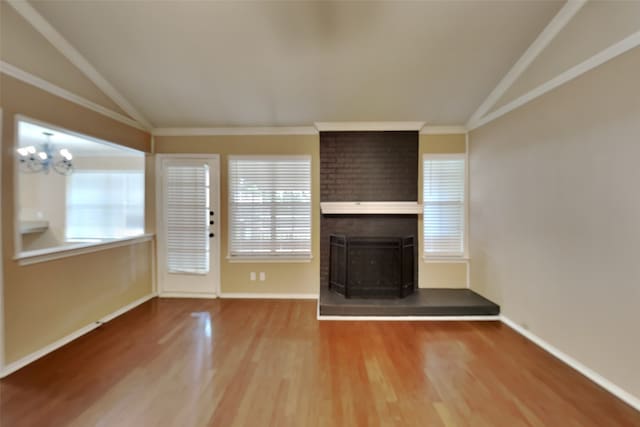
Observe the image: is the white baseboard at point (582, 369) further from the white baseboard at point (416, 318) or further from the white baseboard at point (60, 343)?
the white baseboard at point (60, 343)

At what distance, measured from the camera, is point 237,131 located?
3914mm

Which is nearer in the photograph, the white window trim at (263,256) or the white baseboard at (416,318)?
the white baseboard at (416,318)

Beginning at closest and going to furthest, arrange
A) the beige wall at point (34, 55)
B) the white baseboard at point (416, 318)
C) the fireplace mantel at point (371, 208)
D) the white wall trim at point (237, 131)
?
the beige wall at point (34, 55), the white baseboard at point (416, 318), the fireplace mantel at point (371, 208), the white wall trim at point (237, 131)

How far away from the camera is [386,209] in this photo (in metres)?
3.72

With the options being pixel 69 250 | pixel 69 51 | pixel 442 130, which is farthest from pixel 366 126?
pixel 69 250

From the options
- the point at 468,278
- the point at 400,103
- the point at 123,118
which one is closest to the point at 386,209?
the point at 400,103

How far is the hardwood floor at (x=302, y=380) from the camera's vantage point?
173 cm

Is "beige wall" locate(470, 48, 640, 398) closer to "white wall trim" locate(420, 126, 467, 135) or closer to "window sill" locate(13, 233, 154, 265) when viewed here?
"white wall trim" locate(420, 126, 467, 135)

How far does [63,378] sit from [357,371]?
2364 mm

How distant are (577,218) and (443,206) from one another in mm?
1735

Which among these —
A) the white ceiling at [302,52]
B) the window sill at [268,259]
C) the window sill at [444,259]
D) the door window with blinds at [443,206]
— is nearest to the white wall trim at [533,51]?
the white ceiling at [302,52]

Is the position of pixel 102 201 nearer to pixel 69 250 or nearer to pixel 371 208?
pixel 69 250

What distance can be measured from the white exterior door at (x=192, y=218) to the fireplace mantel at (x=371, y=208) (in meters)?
1.69

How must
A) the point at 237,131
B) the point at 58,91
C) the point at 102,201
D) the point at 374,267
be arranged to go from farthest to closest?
the point at 102,201 → the point at 237,131 → the point at 374,267 → the point at 58,91
